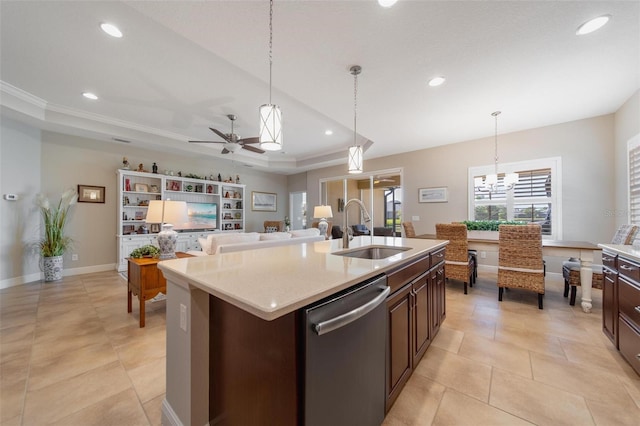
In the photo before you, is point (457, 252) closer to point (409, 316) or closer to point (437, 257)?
point (437, 257)

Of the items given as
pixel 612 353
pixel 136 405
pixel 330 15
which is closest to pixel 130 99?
pixel 330 15

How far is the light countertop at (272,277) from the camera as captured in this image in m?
0.80

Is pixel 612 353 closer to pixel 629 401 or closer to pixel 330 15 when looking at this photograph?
pixel 629 401

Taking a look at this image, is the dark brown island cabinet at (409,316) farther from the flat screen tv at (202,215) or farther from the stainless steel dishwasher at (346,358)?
the flat screen tv at (202,215)

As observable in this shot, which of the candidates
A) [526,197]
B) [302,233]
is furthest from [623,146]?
[302,233]

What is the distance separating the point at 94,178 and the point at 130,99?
94.0 inches

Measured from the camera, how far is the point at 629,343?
5.68 feet

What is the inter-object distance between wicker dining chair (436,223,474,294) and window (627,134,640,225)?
2.09m

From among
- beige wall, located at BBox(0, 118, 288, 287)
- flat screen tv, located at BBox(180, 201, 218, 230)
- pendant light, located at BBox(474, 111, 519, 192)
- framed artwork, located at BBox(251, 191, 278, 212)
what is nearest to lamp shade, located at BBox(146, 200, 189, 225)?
beige wall, located at BBox(0, 118, 288, 287)

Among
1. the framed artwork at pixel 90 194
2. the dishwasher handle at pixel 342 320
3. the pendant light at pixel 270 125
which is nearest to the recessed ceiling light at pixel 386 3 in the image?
the pendant light at pixel 270 125

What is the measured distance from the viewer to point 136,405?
4.91 ft

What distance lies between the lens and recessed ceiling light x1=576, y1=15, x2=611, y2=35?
1.98m

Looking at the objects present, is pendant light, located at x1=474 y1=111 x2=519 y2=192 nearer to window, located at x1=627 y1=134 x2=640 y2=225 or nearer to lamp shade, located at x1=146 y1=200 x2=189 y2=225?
window, located at x1=627 y1=134 x2=640 y2=225

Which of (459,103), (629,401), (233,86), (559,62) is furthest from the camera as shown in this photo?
(459,103)
